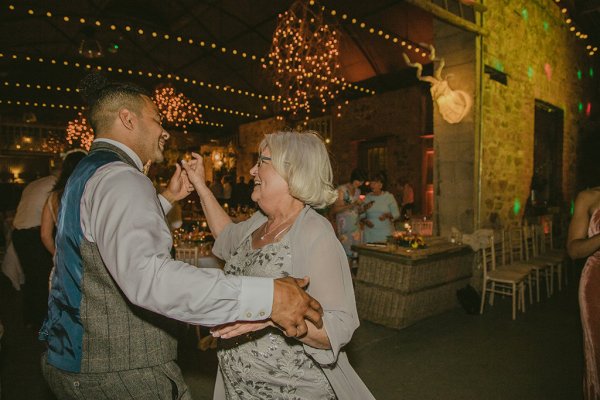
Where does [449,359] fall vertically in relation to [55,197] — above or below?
below

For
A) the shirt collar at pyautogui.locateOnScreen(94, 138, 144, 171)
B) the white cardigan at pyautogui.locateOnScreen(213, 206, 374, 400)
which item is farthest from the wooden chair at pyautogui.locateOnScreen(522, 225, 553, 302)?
the shirt collar at pyautogui.locateOnScreen(94, 138, 144, 171)

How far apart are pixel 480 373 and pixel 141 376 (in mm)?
3115

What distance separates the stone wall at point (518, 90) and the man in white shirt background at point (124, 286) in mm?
4913

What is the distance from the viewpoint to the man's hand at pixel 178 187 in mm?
1898

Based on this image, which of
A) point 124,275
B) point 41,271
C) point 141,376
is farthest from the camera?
point 41,271

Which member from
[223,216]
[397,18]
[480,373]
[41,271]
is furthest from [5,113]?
[480,373]

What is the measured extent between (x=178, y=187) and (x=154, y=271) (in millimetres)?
988

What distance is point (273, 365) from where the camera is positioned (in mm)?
1443

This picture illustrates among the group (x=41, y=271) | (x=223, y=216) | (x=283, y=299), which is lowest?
(x=41, y=271)

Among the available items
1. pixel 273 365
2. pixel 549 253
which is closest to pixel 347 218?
pixel 549 253

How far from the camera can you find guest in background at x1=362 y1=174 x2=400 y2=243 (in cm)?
553

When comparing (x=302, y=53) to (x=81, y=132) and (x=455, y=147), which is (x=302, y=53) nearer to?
(x=455, y=147)

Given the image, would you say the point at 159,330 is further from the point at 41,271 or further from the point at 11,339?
the point at 11,339

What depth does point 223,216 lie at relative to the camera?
1979mm
